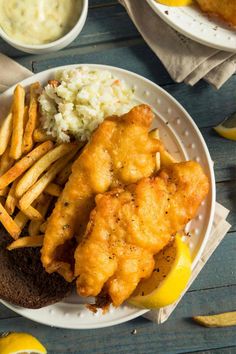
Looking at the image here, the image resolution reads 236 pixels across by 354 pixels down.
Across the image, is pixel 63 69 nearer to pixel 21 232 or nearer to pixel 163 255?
pixel 21 232

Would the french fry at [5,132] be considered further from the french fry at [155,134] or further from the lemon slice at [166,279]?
the lemon slice at [166,279]

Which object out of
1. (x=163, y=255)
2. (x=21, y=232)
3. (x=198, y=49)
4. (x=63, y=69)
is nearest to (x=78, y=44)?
(x=63, y=69)

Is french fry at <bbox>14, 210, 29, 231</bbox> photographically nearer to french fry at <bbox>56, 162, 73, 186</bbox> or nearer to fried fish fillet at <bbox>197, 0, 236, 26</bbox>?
french fry at <bbox>56, 162, 73, 186</bbox>

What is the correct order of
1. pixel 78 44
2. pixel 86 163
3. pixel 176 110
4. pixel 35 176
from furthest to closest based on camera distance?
pixel 78 44
pixel 176 110
pixel 35 176
pixel 86 163

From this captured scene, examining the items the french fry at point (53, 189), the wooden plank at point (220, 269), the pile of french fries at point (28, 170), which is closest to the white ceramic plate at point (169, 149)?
the pile of french fries at point (28, 170)

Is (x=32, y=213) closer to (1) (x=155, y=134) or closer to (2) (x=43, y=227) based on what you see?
(2) (x=43, y=227)

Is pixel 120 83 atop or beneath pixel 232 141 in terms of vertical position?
atop
